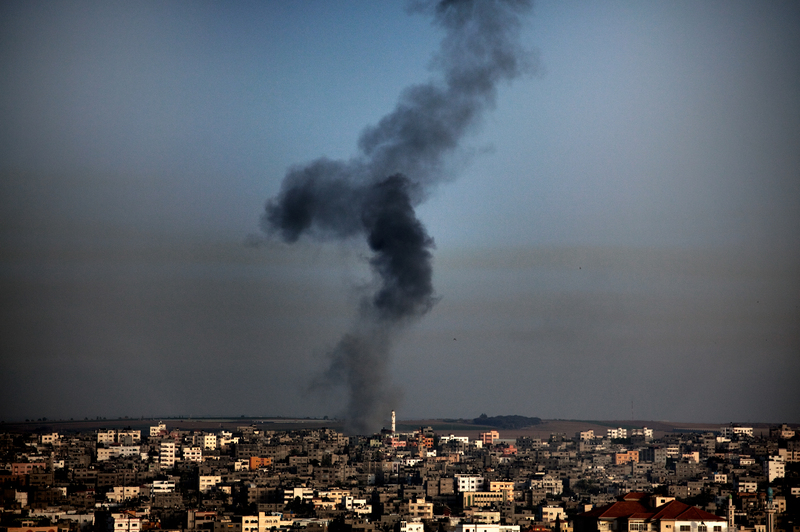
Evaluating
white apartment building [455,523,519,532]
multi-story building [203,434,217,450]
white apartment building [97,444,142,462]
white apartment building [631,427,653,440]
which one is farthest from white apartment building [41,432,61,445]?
white apartment building [631,427,653,440]

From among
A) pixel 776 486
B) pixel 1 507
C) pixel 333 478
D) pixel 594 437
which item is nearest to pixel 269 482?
pixel 333 478

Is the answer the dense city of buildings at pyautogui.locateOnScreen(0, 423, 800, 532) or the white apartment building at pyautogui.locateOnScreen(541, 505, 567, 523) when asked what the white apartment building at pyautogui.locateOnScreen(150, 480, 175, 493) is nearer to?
the dense city of buildings at pyautogui.locateOnScreen(0, 423, 800, 532)

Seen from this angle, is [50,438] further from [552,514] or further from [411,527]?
[411,527]

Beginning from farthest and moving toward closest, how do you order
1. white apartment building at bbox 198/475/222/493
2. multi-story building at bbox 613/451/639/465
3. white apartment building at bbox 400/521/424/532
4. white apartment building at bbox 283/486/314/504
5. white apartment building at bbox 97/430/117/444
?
white apartment building at bbox 97/430/117/444, multi-story building at bbox 613/451/639/465, white apartment building at bbox 198/475/222/493, white apartment building at bbox 283/486/314/504, white apartment building at bbox 400/521/424/532

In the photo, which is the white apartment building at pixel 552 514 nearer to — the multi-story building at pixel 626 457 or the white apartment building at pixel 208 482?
the white apartment building at pixel 208 482

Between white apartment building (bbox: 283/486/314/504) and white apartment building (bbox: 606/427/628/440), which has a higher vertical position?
white apartment building (bbox: 606/427/628/440)

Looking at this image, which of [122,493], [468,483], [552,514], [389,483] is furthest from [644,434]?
[122,493]

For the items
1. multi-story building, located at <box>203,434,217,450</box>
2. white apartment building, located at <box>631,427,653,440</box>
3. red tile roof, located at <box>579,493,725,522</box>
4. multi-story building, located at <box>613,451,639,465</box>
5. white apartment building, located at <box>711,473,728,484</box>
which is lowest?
red tile roof, located at <box>579,493,725,522</box>
